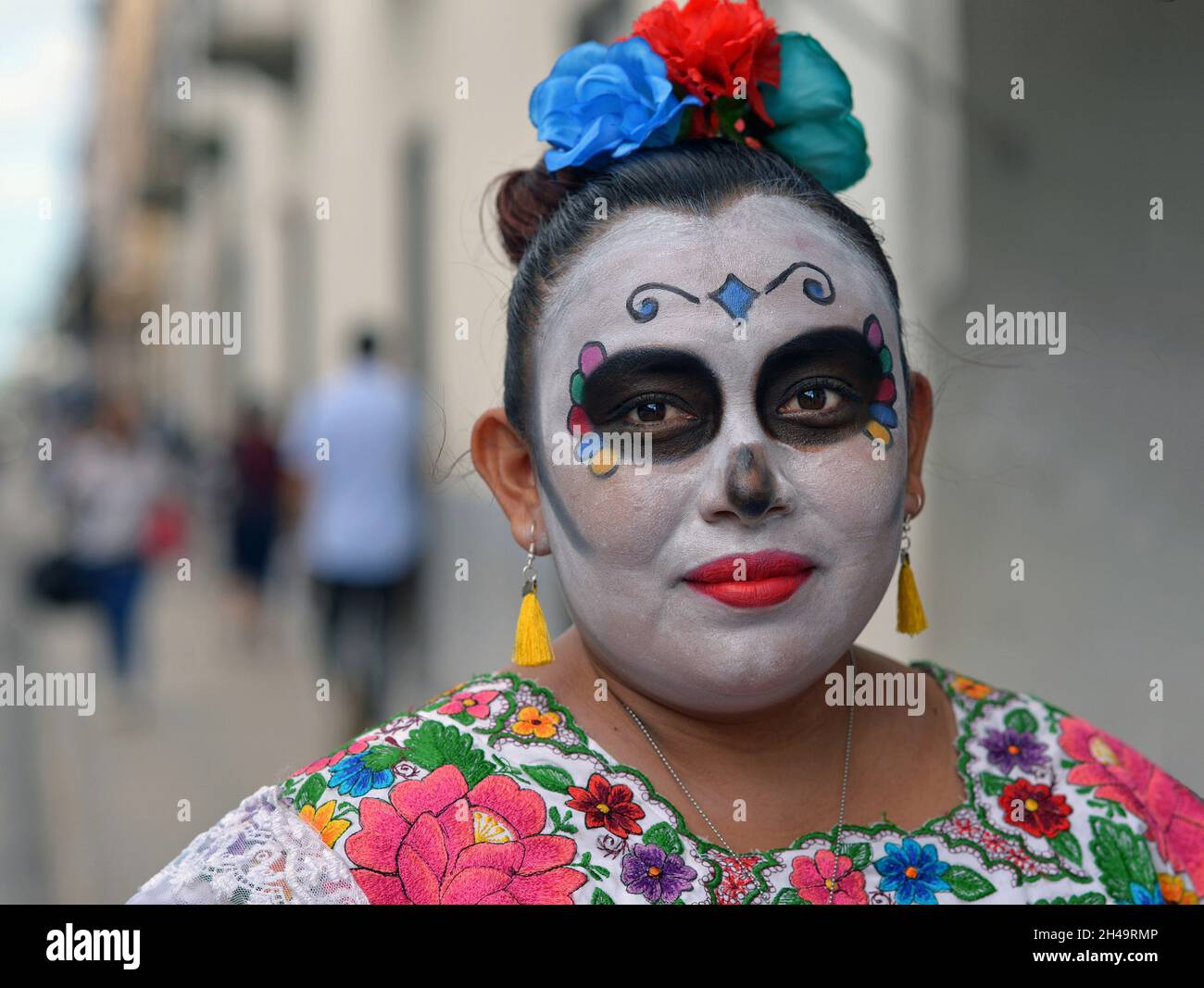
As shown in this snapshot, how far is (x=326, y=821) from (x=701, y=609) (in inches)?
23.9

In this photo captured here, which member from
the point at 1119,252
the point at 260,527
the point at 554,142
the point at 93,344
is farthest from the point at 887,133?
the point at 93,344

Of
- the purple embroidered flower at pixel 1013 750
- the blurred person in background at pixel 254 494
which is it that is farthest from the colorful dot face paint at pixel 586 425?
the blurred person in background at pixel 254 494

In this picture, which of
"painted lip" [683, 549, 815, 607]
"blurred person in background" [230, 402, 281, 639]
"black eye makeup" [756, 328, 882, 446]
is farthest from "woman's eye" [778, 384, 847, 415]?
"blurred person in background" [230, 402, 281, 639]

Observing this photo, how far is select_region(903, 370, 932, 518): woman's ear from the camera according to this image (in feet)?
6.97

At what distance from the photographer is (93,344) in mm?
41719

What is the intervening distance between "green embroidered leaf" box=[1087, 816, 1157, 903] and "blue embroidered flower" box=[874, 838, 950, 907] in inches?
11.1

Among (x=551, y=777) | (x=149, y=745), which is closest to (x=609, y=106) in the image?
(x=551, y=777)

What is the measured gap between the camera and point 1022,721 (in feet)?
7.36

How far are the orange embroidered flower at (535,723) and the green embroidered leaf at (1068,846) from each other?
0.81 metres

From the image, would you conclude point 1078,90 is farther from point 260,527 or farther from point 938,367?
point 260,527

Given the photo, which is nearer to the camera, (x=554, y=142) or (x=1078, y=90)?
(x=554, y=142)

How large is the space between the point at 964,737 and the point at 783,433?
2.26 ft

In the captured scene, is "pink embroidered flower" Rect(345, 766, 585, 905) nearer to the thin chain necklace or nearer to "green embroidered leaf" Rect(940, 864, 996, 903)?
the thin chain necklace

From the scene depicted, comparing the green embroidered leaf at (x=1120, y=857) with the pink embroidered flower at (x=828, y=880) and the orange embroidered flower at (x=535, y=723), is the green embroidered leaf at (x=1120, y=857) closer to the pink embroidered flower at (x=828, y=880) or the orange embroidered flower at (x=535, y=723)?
the pink embroidered flower at (x=828, y=880)
